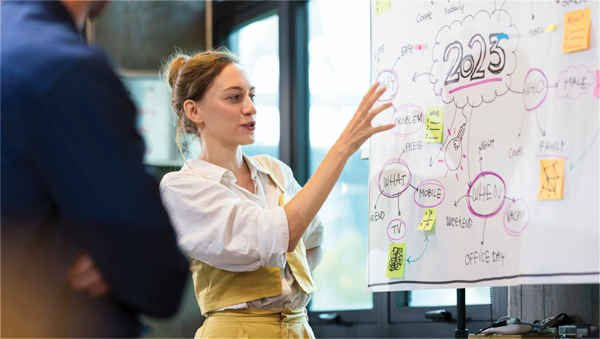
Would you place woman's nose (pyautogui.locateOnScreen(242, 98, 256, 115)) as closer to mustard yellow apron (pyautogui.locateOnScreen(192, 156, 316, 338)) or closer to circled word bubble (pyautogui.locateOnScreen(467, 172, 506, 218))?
mustard yellow apron (pyautogui.locateOnScreen(192, 156, 316, 338))

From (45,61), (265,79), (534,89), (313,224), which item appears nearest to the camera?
(45,61)

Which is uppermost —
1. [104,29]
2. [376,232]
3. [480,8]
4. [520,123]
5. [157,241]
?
[104,29]

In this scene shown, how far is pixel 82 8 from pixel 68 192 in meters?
0.32

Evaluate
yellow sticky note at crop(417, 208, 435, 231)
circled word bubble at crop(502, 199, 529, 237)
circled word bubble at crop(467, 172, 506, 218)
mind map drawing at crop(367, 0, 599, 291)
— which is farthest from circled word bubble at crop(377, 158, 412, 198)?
circled word bubble at crop(502, 199, 529, 237)

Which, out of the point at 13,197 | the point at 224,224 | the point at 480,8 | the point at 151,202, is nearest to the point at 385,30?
the point at 480,8

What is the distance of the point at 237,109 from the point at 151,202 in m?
0.99

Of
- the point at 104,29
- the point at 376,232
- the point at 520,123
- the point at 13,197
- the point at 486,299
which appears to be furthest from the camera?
the point at 104,29

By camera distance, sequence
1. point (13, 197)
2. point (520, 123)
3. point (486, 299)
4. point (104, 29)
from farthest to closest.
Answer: point (104, 29) < point (486, 299) < point (520, 123) < point (13, 197)

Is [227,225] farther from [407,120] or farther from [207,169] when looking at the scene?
[407,120]

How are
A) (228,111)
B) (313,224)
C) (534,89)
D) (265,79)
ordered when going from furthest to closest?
(265,79) → (313,224) → (228,111) → (534,89)

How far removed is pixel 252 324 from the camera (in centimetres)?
162

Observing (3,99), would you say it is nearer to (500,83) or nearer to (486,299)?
(500,83)

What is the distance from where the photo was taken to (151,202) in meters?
0.79

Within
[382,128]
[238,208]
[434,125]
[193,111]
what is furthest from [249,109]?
[434,125]
